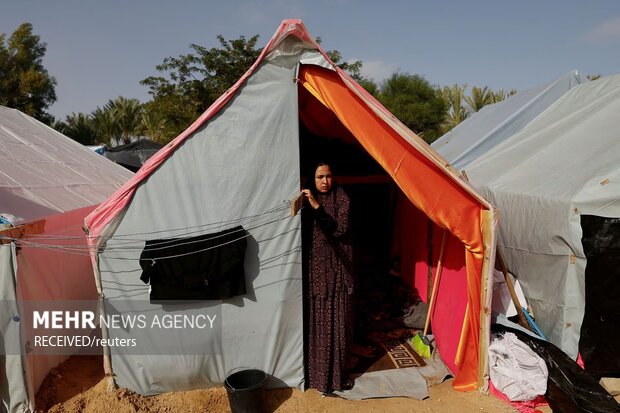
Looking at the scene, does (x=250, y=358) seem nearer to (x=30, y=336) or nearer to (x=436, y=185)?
(x=30, y=336)

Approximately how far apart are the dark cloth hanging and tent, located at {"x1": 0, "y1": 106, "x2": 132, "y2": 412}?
0.64 m

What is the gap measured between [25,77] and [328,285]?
20.4m

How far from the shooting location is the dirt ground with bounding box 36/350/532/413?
319 cm

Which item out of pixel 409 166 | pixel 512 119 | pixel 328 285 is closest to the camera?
pixel 409 166

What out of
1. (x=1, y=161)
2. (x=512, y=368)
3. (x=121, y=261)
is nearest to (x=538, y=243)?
(x=512, y=368)

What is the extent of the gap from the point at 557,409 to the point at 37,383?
4.24 m

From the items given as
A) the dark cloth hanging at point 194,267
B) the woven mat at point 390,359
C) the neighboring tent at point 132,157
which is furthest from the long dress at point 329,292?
the neighboring tent at point 132,157

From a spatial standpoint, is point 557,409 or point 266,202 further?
point 266,202

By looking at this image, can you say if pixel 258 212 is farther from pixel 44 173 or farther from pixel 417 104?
pixel 417 104

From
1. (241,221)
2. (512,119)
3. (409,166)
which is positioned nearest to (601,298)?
(409,166)

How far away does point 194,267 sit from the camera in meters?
3.19

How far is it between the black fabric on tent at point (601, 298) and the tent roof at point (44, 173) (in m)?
4.69

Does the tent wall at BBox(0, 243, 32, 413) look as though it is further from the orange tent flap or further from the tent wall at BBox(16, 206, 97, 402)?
the orange tent flap

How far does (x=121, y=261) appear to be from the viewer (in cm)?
326
